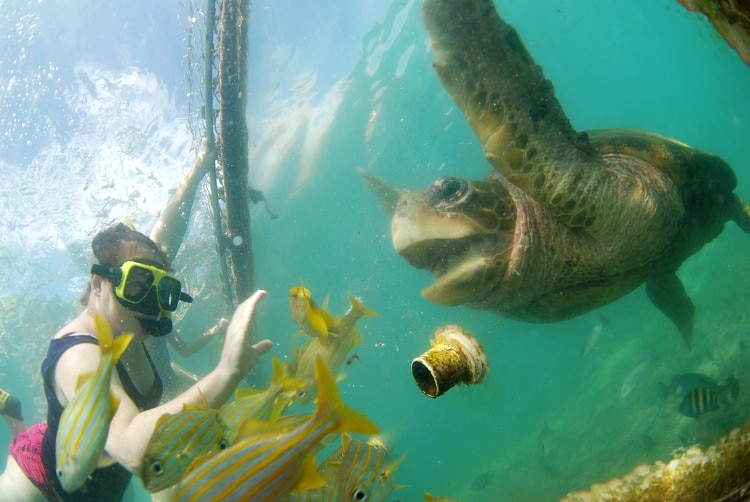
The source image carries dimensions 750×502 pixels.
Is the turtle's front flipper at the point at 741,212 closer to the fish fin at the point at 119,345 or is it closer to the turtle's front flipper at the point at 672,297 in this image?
the turtle's front flipper at the point at 672,297

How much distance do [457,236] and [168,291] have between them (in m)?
2.29

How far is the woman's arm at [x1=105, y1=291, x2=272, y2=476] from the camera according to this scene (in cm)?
173

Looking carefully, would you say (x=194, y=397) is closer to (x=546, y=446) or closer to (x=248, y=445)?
(x=248, y=445)

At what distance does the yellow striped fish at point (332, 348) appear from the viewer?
2613mm

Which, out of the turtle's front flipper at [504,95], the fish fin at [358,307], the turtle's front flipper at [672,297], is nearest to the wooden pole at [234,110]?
the turtle's front flipper at [504,95]

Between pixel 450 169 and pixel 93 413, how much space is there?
32.0 m

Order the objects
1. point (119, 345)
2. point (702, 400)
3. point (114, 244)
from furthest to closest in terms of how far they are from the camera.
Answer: point (702, 400), point (114, 244), point (119, 345)

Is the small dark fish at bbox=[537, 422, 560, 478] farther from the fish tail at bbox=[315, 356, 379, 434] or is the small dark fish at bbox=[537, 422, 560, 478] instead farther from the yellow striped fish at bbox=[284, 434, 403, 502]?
the fish tail at bbox=[315, 356, 379, 434]

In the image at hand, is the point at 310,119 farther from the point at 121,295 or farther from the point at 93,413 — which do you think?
the point at 93,413

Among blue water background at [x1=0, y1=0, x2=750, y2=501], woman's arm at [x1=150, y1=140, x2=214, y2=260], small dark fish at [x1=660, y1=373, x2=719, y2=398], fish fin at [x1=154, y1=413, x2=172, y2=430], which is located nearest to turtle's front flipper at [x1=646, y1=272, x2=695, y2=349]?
small dark fish at [x1=660, y1=373, x2=719, y2=398]

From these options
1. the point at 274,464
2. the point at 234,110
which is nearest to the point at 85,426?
the point at 274,464

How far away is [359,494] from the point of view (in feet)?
5.82

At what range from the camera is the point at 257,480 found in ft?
4.33

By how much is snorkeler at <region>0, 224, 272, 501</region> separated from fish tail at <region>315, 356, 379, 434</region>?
0.82 meters
